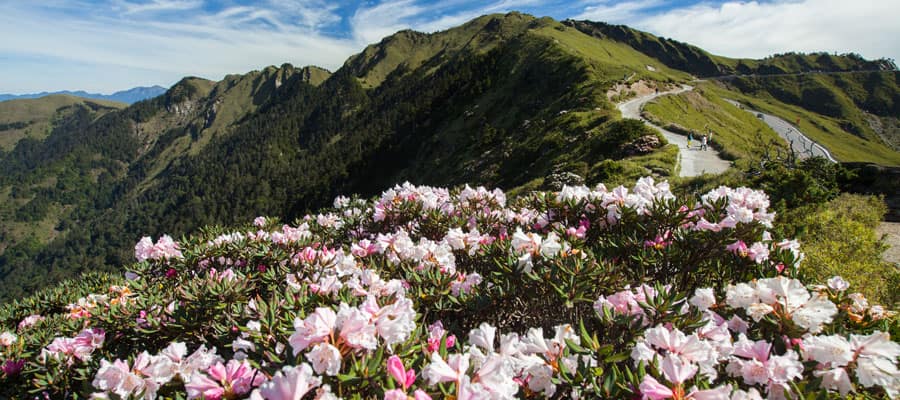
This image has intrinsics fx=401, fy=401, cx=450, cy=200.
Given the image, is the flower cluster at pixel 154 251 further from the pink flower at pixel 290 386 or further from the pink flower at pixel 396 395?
the pink flower at pixel 396 395

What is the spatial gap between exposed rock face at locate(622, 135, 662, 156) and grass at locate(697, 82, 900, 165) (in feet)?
210

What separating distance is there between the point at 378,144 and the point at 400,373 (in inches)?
3144

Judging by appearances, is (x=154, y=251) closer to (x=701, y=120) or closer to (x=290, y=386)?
(x=290, y=386)

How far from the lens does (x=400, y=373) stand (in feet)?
5.75

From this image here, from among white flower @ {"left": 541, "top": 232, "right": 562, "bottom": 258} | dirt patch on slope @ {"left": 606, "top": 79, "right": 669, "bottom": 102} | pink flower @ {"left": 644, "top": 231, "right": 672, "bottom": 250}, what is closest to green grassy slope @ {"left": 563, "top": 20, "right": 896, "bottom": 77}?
dirt patch on slope @ {"left": 606, "top": 79, "right": 669, "bottom": 102}

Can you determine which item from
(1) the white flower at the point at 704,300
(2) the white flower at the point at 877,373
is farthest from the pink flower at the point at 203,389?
(2) the white flower at the point at 877,373

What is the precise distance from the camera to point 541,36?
61781 millimetres

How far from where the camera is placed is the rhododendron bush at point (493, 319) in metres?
1.86

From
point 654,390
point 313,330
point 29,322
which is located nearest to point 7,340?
point 29,322

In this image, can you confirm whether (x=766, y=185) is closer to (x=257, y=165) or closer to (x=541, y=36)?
(x=541, y=36)

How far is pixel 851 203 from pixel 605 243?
8724mm

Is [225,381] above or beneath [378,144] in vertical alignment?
above

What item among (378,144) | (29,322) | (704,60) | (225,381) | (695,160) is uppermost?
(704,60)

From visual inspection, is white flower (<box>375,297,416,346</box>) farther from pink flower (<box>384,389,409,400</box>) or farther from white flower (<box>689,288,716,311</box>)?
white flower (<box>689,288,716,311</box>)
